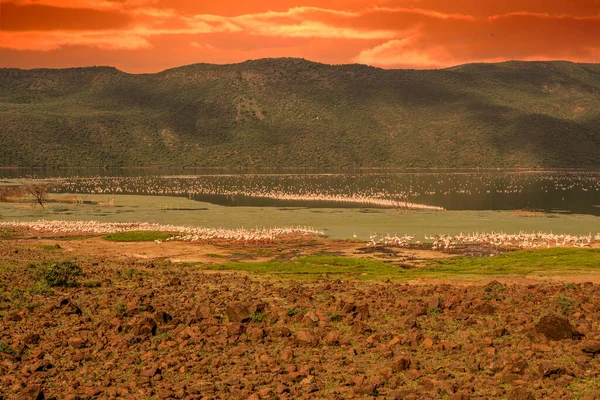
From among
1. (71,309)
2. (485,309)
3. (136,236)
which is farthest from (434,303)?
(136,236)

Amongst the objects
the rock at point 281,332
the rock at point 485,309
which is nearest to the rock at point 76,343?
the rock at point 281,332

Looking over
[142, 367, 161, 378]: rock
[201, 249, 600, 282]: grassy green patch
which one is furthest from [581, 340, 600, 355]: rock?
[201, 249, 600, 282]: grassy green patch

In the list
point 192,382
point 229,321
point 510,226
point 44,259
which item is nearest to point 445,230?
point 510,226

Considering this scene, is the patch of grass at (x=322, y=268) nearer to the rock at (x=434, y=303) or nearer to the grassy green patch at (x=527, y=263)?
the grassy green patch at (x=527, y=263)

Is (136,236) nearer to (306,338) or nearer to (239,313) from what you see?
(239,313)

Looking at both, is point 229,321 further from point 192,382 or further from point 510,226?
point 510,226

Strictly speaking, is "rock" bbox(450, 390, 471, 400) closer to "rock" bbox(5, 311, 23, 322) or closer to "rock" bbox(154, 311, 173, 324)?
"rock" bbox(154, 311, 173, 324)
